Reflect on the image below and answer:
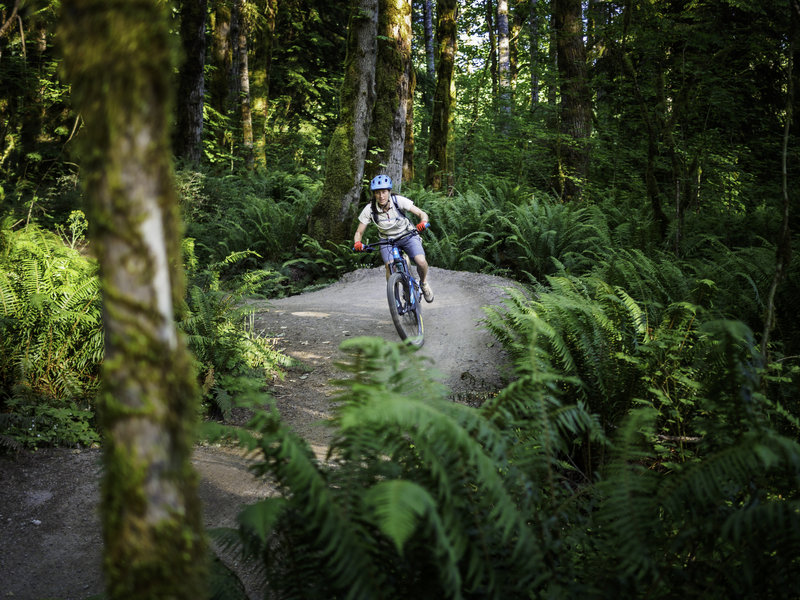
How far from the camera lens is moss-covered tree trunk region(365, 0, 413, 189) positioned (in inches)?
413

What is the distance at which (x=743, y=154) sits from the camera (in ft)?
30.2

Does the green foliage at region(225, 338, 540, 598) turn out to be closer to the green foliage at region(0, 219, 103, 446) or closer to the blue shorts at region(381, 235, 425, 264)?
the green foliage at region(0, 219, 103, 446)

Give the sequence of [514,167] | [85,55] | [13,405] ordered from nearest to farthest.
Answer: [85,55] → [13,405] → [514,167]

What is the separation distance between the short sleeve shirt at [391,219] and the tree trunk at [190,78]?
7.82 m

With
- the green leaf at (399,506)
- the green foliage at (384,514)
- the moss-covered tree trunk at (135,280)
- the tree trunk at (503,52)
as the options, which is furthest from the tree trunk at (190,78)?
the green leaf at (399,506)

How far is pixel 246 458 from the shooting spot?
15.7ft

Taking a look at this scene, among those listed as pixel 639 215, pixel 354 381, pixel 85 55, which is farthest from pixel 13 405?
pixel 639 215

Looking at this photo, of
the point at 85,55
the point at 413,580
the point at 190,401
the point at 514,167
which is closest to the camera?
the point at 85,55

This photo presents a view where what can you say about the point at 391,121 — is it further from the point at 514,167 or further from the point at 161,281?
the point at 161,281

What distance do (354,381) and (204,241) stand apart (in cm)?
1014

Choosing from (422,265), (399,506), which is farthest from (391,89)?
(399,506)

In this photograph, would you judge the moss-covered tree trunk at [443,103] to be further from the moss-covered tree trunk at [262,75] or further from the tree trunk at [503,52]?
the moss-covered tree trunk at [262,75]

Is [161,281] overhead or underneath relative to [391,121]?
underneath

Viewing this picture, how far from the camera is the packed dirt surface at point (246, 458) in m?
3.26
